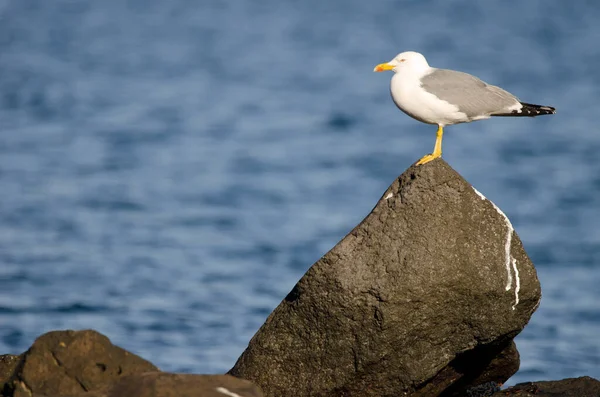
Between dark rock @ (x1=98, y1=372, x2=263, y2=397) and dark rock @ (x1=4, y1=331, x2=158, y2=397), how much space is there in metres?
0.53

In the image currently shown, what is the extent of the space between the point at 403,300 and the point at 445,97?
184 centimetres

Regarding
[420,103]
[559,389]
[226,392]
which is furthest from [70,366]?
[559,389]

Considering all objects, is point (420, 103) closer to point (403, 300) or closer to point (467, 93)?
point (467, 93)

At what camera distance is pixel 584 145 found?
25.5m

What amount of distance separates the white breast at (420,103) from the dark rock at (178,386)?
316 centimetres

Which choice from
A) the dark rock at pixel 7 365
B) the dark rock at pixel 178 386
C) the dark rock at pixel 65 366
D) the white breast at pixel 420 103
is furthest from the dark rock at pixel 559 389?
the dark rock at pixel 7 365

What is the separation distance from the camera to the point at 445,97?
9055 mm

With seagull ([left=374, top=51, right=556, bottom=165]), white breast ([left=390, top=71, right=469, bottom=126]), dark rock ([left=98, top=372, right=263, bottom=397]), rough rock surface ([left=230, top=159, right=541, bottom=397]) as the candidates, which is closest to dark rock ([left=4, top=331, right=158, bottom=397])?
dark rock ([left=98, top=372, right=263, bottom=397])

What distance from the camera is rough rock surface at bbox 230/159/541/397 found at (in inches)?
331

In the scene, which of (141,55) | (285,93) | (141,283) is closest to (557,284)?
(141,283)

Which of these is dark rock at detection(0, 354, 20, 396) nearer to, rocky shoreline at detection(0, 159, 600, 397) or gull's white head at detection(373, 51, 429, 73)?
rocky shoreline at detection(0, 159, 600, 397)

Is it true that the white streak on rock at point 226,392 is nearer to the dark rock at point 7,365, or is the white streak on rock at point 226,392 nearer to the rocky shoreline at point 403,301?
the rocky shoreline at point 403,301

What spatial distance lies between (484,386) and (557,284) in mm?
9184

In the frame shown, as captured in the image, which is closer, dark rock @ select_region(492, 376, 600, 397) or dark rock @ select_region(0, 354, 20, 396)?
dark rock @ select_region(0, 354, 20, 396)
